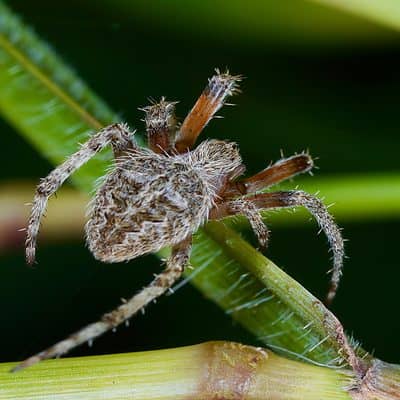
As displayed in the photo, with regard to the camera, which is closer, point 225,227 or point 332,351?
point 332,351

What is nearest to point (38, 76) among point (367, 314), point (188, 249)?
point (188, 249)

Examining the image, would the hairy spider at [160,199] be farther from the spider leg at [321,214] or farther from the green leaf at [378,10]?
the green leaf at [378,10]

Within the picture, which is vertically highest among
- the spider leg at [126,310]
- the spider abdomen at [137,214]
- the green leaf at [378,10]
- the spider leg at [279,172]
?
the green leaf at [378,10]

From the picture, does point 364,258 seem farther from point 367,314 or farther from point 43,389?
point 43,389

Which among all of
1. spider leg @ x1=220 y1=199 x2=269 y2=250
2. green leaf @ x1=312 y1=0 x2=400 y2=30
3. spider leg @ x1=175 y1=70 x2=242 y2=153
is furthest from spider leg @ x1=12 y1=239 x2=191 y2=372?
green leaf @ x1=312 y1=0 x2=400 y2=30

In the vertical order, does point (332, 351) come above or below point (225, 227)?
below

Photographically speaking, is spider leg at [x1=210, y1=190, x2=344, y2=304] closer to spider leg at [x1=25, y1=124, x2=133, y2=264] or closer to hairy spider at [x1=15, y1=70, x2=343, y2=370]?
hairy spider at [x1=15, y1=70, x2=343, y2=370]

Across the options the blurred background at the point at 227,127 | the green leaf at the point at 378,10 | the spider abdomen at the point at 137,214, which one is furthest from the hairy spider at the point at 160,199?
the green leaf at the point at 378,10
